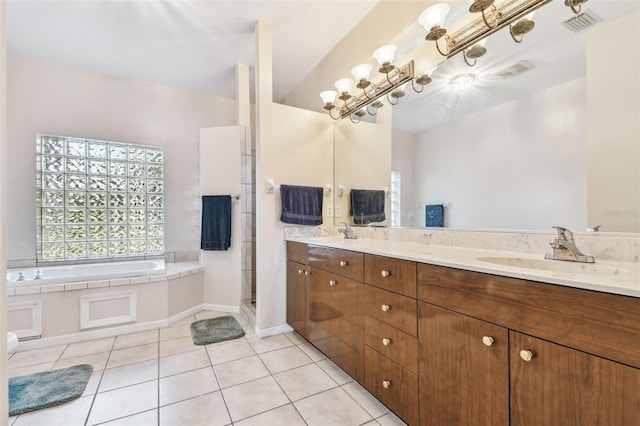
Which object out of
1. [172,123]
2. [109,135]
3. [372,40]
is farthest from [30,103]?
[372,40]

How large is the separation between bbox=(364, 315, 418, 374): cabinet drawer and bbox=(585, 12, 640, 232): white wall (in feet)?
3.25

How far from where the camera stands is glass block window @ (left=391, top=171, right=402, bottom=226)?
2176 mm

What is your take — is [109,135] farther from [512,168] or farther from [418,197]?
[512,168]

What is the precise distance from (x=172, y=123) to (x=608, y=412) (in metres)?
4.32

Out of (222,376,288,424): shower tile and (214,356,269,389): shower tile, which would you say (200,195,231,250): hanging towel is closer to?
(214,356,269,389): shower tile

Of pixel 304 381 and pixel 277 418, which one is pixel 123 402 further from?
pixel 304 381

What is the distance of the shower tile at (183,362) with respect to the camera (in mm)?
1942

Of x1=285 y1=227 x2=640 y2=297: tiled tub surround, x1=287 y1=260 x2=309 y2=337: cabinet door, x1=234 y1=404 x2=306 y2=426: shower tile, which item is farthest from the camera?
x1=287 y1=260 x2=309 y2=337: cabinet door

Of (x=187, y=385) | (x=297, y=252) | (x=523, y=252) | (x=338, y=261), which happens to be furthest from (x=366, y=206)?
(x=187, y=385)

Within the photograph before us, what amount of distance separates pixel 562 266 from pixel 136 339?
121 inches

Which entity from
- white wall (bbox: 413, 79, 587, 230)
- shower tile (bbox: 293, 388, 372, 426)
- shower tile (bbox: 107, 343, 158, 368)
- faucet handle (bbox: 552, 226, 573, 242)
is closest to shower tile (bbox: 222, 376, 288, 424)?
shower tile (bbox: 293, 388, 372, 426)

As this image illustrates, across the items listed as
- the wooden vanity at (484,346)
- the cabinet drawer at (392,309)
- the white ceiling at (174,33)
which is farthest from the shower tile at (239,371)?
the white ceiling at (174,33)

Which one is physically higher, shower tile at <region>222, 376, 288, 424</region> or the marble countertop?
the marble countertop

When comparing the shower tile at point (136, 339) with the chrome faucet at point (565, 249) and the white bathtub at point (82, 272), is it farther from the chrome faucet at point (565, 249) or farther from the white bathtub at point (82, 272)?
the chrome faucet at point (565, 249)
